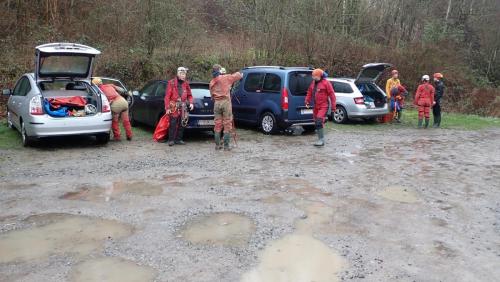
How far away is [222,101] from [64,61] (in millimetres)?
3509

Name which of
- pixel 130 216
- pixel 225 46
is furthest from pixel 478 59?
pixel 130 216

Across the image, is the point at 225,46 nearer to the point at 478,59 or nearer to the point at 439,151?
the point at 439,151

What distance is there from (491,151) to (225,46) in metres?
12.2

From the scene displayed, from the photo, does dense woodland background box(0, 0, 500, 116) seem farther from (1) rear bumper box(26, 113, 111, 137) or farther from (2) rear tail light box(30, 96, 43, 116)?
(1) rear bumper box(26, 113, 111, 137)

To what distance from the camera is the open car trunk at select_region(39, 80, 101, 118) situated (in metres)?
→ 9.76

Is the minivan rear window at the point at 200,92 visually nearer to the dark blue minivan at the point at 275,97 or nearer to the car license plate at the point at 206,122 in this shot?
the car license plate at the point at 206,122

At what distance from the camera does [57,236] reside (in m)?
5.19

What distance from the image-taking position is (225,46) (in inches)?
809

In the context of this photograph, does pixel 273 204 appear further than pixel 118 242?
Yes

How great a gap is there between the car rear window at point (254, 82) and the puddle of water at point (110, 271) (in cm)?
849

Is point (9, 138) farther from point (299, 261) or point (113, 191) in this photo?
point (299, 261)

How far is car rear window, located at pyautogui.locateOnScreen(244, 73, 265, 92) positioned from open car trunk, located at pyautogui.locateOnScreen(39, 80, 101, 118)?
4.19 m

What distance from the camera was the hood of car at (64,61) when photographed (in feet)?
→ 32.0

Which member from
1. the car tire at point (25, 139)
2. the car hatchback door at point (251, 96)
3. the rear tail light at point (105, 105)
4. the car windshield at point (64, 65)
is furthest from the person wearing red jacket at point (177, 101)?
the car tire at point (25, 139)
